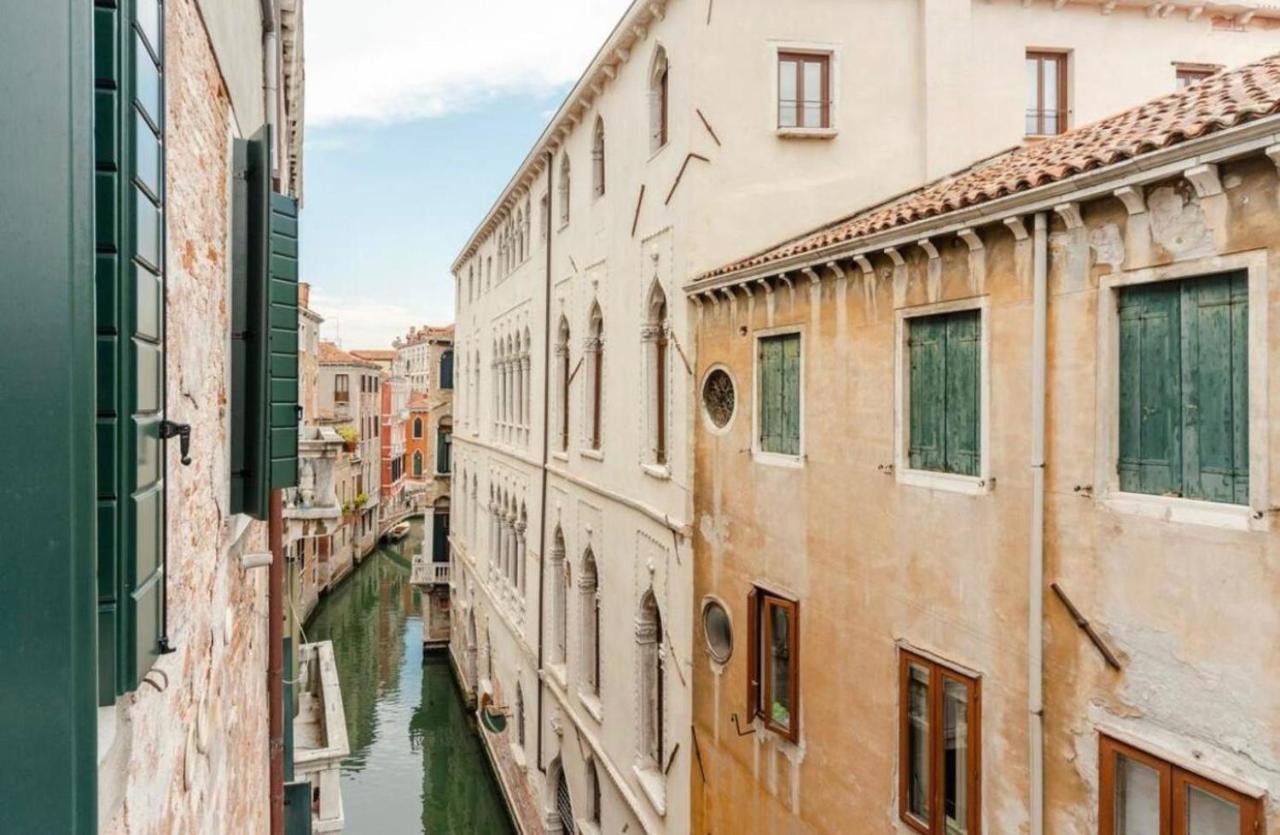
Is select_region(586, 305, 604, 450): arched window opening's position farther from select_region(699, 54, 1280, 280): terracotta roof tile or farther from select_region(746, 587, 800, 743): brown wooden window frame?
select_region(699, 54, 1280, 280): terracotta roof tile

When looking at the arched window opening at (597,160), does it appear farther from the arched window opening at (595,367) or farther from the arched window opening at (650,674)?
the arched window opening at (650,674)

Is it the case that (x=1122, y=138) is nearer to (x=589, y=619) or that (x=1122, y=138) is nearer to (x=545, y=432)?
(x=589, y=619)

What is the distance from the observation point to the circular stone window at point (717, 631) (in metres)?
9.04

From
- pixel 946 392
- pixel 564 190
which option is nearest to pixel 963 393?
pixel 946 392

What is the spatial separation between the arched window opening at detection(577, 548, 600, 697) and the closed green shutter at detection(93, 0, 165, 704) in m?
11.8

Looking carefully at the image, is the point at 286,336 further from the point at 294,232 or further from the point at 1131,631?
the point at 1131,631

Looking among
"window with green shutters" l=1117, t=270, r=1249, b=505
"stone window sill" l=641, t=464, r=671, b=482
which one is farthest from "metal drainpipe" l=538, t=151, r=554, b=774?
"window with green shutters" l=1117, t=270, r=1249, b=505

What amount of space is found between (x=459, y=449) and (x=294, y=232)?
76.4 ft

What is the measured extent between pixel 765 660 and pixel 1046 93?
737cm

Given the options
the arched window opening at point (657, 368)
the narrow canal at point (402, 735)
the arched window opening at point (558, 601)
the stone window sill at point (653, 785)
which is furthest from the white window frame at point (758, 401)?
the narrow canal at point (402, 735)

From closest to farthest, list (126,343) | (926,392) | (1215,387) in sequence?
1. (126,343)
2. (1215,387)
3. (926,392)

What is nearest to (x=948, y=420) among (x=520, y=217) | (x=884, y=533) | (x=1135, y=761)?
(x=884, y=533)

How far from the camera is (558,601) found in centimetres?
1577

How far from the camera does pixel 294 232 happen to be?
5.93 m
